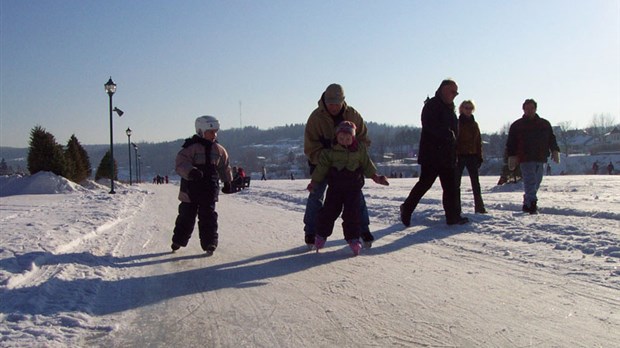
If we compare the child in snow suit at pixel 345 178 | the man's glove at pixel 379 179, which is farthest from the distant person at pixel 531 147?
the child in snow suit at pixel 345 178

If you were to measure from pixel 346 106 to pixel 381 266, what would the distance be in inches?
72.2

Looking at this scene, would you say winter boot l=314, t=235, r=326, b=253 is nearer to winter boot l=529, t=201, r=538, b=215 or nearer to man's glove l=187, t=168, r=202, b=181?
man's glove l=187, t=168, r=202, b=181

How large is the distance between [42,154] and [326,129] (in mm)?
24382

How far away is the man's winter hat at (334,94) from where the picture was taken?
5172mm

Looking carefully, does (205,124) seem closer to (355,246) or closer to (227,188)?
(227,188)

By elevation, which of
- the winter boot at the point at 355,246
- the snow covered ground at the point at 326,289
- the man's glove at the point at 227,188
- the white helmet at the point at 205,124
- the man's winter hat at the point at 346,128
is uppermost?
the white helmet at the point at 205,124

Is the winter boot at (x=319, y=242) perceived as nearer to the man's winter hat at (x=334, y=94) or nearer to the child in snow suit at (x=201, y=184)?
the child in snow suit at (x=201, y=184)

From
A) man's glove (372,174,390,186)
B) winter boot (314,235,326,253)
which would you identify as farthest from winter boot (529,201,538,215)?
winter boot (314,235,326,253)

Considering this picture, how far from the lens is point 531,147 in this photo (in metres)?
7.91

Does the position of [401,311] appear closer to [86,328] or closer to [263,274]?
[263,274]

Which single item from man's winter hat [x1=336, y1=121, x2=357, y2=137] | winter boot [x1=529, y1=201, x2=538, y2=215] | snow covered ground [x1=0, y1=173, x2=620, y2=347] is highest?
man's winter hat [x1=336, y1=121, x2=357, y2=137]

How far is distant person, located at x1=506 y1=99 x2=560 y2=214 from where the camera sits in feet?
25.7

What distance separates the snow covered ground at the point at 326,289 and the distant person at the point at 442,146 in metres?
0.47

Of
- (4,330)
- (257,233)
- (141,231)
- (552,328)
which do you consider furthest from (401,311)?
(141,231)
